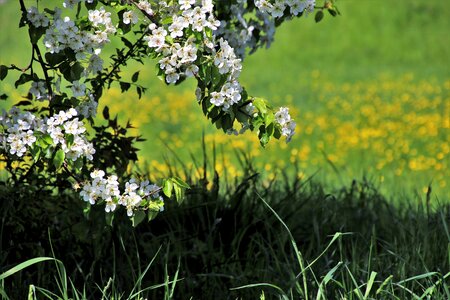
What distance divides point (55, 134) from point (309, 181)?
287 cm

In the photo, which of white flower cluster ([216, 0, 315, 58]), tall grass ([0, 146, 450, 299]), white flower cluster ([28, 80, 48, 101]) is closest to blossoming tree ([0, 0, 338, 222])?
white flower cluster ([28, 80, 48, 101])

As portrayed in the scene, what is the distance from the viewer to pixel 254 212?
432 centimetres

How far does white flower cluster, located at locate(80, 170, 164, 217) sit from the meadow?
0.90 ft

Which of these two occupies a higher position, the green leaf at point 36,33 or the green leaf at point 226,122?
the green leaf at point 36,33

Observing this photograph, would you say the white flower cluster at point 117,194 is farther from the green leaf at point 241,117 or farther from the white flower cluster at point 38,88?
the white flower cluster at point 38,88

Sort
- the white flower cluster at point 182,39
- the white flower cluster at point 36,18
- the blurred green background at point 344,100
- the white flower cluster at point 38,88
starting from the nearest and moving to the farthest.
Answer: the white flower cluster at point 182,39 → the white flower cluster at point 36,18 → the white flower cluster at point 38,88 → the blurred green background at point 344,100

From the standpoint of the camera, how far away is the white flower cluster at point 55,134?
109 inches

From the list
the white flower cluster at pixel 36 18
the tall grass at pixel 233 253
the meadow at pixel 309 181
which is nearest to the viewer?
the white flower cluster at pixel 36 18

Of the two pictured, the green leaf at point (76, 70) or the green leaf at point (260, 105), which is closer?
the green leaf at point (260, 105)

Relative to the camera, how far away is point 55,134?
2.79 meters

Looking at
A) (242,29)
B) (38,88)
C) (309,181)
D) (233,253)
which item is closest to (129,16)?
(38,88)

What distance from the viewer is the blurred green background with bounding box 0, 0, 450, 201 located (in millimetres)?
7254

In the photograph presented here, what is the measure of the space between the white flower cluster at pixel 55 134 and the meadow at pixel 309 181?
1.62 ft

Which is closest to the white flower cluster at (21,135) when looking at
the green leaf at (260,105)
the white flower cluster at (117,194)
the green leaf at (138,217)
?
the white flower cluster at (117,194)
